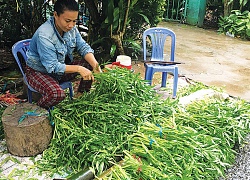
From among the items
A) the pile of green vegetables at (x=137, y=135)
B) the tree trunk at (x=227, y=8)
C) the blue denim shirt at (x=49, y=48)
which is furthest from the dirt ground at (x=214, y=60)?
the blue denim shirt at (x=49, y=48)

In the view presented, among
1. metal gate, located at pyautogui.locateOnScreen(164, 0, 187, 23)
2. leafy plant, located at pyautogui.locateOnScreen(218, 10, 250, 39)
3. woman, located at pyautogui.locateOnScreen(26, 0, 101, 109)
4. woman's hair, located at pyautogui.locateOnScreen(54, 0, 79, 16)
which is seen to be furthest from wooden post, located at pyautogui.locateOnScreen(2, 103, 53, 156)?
metal gate, located at pyautogui.locateOnScreen(164, 0, 187, 23)

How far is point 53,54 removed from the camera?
9.29 ft

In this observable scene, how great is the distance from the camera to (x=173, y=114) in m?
3.07

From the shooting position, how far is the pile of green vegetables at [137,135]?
2.44 metres

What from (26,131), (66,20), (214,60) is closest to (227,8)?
(214,60)

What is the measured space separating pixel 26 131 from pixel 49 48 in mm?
844

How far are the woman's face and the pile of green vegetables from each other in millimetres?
615

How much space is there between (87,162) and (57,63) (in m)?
1.04

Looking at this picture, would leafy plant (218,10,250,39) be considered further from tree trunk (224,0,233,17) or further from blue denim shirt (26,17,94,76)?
blue denim shirt (26,17,94,76)

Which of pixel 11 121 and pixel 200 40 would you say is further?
pixel 200 40

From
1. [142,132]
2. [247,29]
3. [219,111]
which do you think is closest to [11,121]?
[142,132]

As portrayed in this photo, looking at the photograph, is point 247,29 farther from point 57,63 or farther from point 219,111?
point 57,63

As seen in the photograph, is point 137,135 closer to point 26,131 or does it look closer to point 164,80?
point 26,131

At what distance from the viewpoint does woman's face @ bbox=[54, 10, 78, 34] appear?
107 inches
